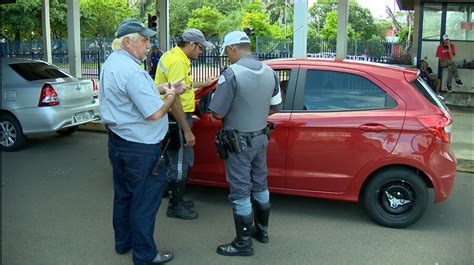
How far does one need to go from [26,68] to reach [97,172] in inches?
106

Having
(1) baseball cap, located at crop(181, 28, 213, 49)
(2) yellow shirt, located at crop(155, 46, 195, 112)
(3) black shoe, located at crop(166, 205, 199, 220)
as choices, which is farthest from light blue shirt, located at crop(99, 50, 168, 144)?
(3) black shoe, located at crop(166, 205, 199, 220)

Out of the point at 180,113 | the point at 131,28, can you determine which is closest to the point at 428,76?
the point at 180,113

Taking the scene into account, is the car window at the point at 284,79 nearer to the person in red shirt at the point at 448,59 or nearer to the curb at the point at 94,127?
the curb at the point at 94,127

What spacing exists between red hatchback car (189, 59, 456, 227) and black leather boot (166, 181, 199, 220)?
0.70 meters

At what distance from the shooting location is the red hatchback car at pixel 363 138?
445 centimetres

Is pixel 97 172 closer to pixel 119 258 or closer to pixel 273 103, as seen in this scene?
pixel 119 258

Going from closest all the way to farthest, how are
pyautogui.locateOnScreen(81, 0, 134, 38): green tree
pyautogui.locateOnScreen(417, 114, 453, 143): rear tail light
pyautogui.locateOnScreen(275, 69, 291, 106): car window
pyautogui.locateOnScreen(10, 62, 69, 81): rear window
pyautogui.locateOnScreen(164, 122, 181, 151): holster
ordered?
pyautogui.locateOnScreen(417, 114, 453, 143): rear tail light
pyautogui.locateOnScreen(164, 122, 181, 151): holster
pyautogui.locateOnScreen(275, 69, 291, 106): car window
pyautogui.locateOnScreen(10, 62, 69, 81): rear window
pyautogui.locateOnScreen(81, 0, 134, 38): green tree

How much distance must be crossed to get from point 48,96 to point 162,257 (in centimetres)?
476

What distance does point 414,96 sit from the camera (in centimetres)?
452

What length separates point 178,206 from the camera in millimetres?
4859

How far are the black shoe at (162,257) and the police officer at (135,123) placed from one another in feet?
0.16

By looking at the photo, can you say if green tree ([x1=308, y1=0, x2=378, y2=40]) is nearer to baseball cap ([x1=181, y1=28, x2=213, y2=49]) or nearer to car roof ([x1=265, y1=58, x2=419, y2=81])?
car roof ([x1=265, y1=58, x2=419, y2=81])

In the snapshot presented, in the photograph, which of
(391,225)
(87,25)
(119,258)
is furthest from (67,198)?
(87,25)

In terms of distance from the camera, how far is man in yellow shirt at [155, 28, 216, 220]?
4.48m
